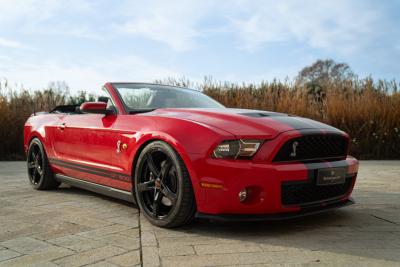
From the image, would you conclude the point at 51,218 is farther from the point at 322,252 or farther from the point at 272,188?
the point at 322,252

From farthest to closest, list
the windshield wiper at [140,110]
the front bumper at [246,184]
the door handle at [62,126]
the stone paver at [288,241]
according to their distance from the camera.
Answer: the door handle at [62,126] < the windshield wiper at [140,110] < the front bumper at [246,184] < the stone paver at [288,241]

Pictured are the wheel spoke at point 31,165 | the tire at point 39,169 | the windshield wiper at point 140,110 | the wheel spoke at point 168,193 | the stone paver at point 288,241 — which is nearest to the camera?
the stone paver at point 288,241

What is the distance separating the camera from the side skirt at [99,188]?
161 inches

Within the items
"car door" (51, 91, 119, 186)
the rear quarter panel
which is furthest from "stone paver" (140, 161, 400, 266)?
the rear quarter panel

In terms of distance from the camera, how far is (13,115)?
994 centimetres

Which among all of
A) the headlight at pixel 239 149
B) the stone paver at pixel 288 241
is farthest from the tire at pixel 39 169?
the headlight at pixel 239 149

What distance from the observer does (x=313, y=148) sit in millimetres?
3484

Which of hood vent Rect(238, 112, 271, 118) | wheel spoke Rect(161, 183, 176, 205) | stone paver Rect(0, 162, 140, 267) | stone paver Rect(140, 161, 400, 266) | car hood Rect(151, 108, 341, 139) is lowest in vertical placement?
stone paver Rect(0, 162, 140, 267)

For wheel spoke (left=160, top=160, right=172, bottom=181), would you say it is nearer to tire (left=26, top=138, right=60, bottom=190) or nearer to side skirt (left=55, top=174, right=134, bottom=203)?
side skirt (left=55, top=174, right=134, bottom=203)

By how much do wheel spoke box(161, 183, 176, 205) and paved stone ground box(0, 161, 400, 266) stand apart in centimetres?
25

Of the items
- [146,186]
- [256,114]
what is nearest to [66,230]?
[146,186]

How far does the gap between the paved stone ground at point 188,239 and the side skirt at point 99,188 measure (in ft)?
0.49

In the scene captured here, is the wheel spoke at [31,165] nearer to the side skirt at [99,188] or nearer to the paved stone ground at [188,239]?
the side skirt at [99,188]

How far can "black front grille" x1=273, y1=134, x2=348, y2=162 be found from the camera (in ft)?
10.9
